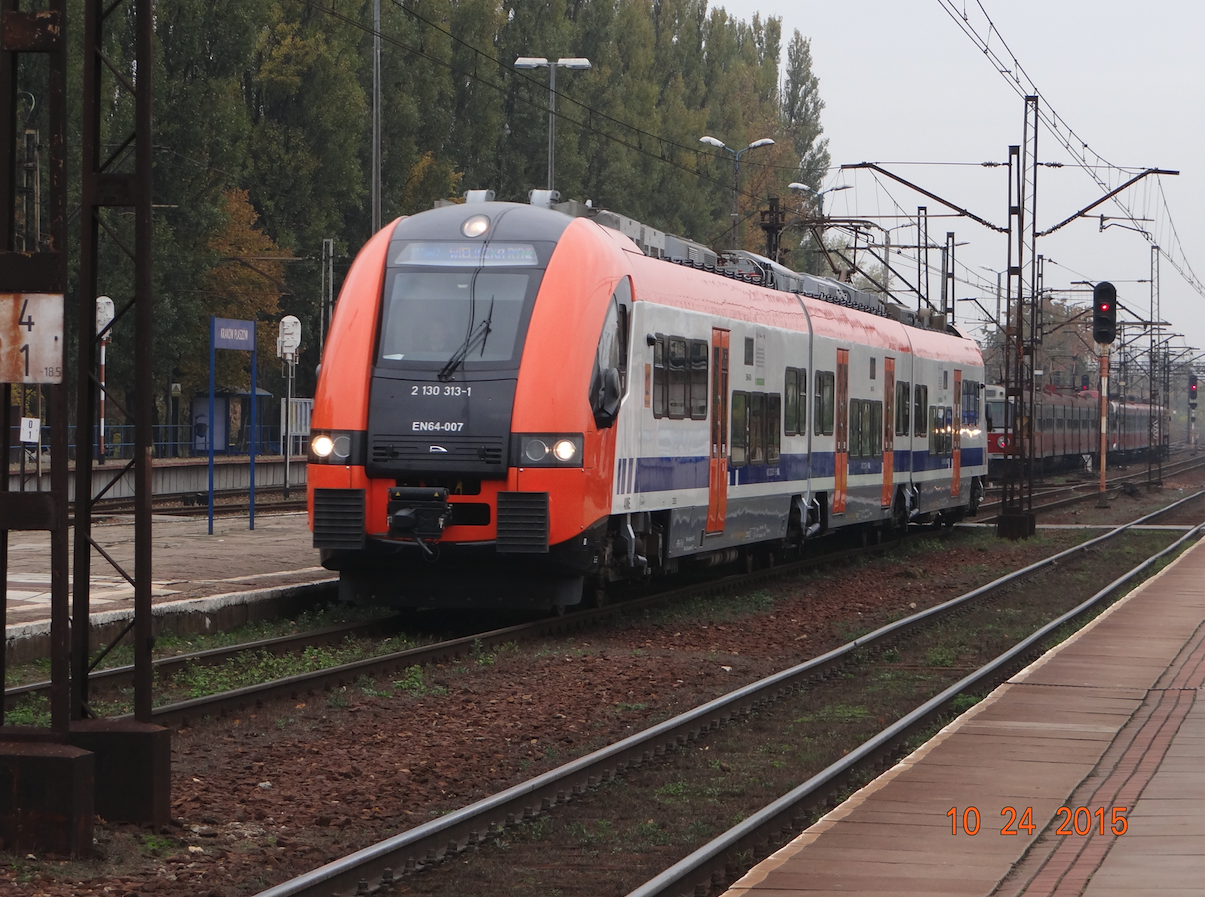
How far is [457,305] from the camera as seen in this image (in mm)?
14414

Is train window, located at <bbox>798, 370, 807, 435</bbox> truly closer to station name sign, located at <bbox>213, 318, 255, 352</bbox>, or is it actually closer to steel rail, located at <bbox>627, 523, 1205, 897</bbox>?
station name sign, located at <bbox>213, 318, 255, 352</bbox>

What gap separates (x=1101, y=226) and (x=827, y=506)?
17847 mm

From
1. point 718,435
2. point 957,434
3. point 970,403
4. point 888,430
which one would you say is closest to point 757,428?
point 718,435

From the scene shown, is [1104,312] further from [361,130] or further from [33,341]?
[361,130]

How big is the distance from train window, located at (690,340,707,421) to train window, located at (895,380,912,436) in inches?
359

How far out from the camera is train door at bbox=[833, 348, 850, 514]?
22341mm

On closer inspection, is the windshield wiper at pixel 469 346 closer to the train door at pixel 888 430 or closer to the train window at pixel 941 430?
the train door at pixel 888 430

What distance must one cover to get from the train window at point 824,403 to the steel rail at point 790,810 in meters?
7.80

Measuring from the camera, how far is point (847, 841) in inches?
280

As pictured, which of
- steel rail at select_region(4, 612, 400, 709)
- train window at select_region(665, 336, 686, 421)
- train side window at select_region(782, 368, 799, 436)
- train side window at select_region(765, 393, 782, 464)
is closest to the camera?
steel rail at select_region(4, 612, 400, 709)

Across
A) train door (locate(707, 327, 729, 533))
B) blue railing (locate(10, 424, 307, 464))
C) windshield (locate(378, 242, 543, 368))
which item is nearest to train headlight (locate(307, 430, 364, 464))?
windshield (locate(378, 242, 543, 368))

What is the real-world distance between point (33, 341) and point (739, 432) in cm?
1167

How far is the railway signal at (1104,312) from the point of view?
29109 millimetres

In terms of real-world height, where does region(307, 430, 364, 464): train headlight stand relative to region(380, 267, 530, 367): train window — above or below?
below
